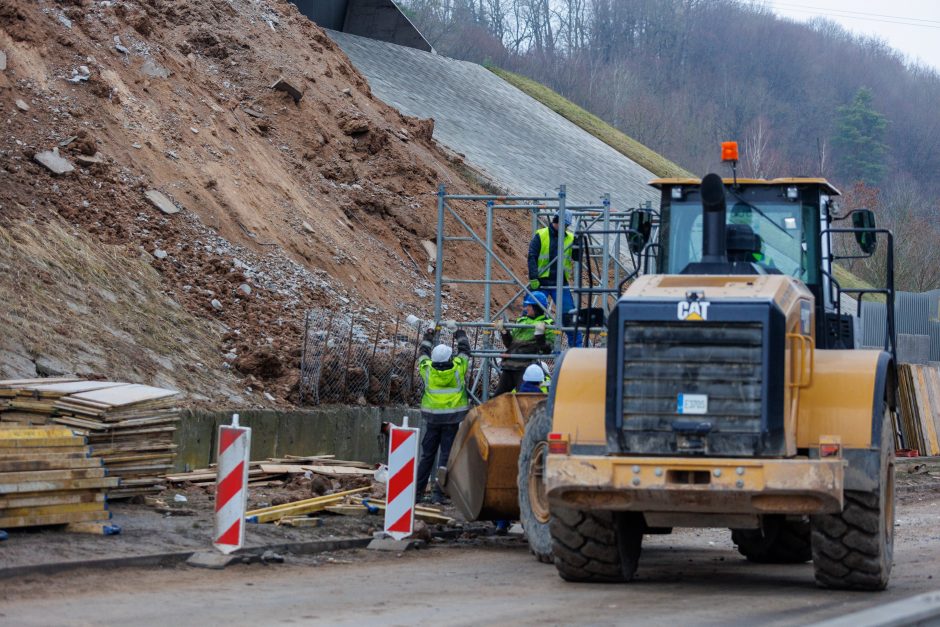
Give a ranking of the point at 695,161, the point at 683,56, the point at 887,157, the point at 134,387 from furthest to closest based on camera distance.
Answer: the point at 683,56
the point at 887,157
the point at 695,161
the point at 134,387

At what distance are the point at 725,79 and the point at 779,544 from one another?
307 feet

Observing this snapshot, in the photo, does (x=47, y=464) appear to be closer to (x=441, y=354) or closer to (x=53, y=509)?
(x=53, y=509)

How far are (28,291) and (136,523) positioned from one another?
5.16 meters

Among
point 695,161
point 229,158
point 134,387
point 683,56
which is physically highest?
point 683,56

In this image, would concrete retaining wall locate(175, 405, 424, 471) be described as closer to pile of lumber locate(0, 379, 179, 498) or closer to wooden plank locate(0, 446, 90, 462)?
pile of lumber locate(0, 379, 179, 498)

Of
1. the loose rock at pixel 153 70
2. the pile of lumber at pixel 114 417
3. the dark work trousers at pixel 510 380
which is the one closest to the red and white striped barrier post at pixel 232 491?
the pile of lumber at pixel 114 417

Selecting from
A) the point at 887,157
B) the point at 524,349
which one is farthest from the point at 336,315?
the point at 887,157

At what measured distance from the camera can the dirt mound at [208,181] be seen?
16984mm

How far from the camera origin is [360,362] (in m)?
17.9

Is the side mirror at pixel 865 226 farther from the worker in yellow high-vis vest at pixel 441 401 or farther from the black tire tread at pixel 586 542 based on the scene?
the worker in yellow high-vis vest at pixel 441 401

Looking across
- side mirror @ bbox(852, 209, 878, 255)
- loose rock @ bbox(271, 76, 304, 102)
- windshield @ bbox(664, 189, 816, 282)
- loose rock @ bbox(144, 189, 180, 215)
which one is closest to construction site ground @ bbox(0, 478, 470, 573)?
windshield @ bbox(664, 189, 816, 282)

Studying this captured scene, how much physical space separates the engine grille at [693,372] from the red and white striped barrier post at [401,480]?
344 cm

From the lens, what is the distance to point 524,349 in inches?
640

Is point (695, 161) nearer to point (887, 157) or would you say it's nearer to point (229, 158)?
point (887, 157)
